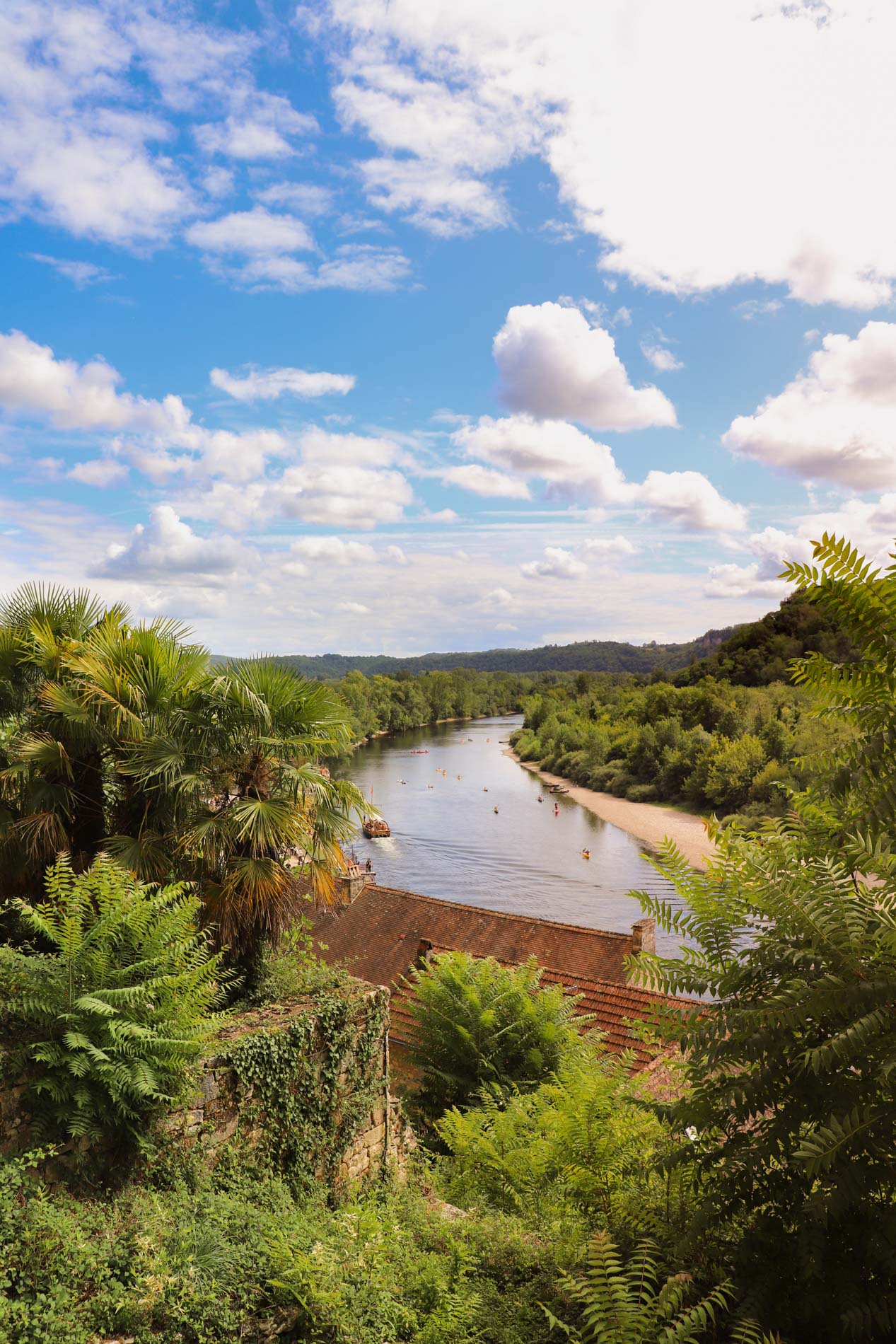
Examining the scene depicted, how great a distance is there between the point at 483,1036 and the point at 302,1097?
4887 mm

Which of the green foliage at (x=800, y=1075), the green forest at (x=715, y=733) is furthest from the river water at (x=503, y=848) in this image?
the green foliage at (x=800, y=1075)

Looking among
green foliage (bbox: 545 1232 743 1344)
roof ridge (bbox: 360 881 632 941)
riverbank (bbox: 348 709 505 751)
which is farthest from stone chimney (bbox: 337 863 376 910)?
riverbank (bbox: 348 709 505 751)

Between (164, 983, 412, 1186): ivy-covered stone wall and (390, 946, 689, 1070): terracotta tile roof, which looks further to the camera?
(390, 946, 689, 1070): terracotta tile roof

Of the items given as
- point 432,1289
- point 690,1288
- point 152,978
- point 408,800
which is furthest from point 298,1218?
point 408,800

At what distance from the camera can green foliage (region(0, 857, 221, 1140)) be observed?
201 inches

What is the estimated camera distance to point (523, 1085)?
37.1 feet

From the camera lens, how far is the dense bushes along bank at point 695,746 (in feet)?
179

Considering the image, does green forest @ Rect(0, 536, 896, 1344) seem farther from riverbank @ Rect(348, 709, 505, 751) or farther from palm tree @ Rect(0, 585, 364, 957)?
riverbank @ Rect(348, 709, 505, 751)

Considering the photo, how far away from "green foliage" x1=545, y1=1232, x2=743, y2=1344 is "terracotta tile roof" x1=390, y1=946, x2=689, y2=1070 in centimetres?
990

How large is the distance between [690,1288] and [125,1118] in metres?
3.72

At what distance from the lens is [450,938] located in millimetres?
19188

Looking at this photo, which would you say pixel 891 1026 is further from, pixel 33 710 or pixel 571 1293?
pixel 33 710

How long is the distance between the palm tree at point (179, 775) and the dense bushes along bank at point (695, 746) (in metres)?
34.3

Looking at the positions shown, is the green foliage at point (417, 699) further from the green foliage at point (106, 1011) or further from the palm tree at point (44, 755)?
the green foliage at point (106, 1011)
